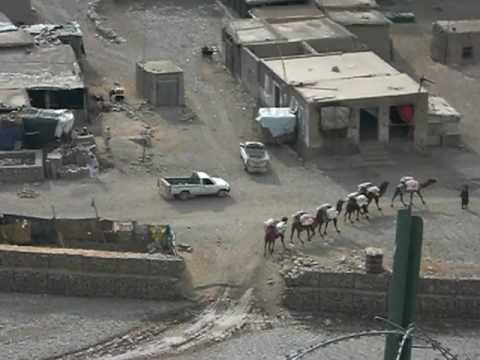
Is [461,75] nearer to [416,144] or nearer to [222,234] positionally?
[416,144]

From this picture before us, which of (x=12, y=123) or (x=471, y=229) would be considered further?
(x=12, y=123)

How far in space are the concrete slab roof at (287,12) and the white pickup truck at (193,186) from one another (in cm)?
1694

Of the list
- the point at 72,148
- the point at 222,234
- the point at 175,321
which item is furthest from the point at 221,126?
the point at 175,321

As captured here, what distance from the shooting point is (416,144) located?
42.0 m

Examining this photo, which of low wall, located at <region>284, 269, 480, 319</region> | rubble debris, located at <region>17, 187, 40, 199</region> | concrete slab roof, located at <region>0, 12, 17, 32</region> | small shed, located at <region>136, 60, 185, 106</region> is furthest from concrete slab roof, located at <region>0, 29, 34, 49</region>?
low wall, located at <region>284, 269, 480, 319</region>

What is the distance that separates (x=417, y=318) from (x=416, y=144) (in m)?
12.4

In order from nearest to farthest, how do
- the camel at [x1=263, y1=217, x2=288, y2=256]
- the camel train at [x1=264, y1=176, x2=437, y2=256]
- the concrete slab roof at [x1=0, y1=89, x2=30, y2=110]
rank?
1. the camel at [x1=263, y1=217, x2=288, y2=256]
2. the camel train at [x1=264, y1=176, x2=437, y2=256]
3. the concrete slab roof at [x1=0, y1=89, x2=30, y2=110]

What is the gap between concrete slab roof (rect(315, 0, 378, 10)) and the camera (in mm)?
54344

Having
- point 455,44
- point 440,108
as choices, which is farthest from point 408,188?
point 455,44

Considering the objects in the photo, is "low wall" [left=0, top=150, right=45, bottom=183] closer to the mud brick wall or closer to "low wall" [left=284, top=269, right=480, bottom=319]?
the mud brick wall

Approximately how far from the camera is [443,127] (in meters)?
42.6

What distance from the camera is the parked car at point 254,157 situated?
129 ft

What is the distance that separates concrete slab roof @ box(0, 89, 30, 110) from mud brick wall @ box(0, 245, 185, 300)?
10.9 meters

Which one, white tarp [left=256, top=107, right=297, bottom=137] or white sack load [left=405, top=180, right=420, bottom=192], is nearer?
white sack load [left=405, top=180, right=420, bottom=192]
